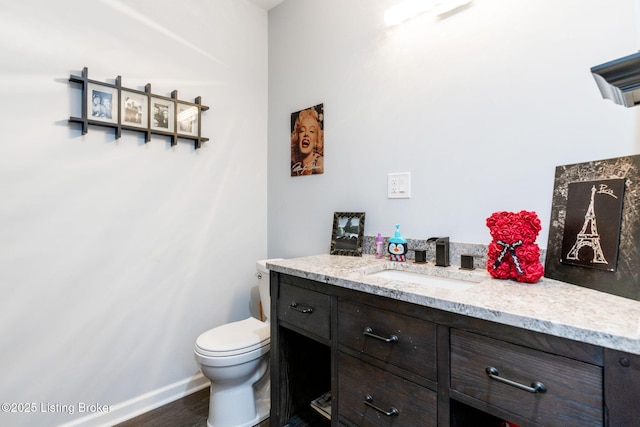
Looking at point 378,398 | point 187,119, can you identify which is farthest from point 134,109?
point 378,398

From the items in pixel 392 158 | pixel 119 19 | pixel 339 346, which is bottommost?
pixel 339 346

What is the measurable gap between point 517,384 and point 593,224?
0.57 metres

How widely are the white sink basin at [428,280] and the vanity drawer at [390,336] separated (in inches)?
10.8

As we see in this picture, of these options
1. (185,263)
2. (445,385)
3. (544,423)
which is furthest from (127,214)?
(544,423)

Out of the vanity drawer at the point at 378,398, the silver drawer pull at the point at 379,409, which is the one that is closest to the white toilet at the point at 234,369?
the vanity drawer at the point at 378,398

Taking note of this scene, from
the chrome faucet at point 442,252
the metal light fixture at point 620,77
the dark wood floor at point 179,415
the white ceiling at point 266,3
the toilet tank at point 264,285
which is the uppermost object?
the white ceiling at point 266,3

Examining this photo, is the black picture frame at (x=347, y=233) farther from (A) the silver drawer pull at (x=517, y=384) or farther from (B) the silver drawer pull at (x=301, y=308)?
(A) the silver drawer pull at (x=517, y=384)

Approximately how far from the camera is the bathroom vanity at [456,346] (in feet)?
2.17

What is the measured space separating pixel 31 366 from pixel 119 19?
5.85ft

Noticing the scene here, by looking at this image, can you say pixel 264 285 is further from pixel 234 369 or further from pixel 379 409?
pixel 379 409

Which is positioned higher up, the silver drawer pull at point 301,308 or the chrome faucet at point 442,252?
the chrome faucet at point 442,252

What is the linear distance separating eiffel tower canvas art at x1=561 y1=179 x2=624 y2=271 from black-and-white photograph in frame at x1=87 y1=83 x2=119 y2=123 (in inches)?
81.4

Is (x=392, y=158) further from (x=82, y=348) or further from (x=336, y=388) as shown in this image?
(x=82, y=348)

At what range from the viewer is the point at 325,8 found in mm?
1982
